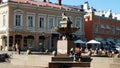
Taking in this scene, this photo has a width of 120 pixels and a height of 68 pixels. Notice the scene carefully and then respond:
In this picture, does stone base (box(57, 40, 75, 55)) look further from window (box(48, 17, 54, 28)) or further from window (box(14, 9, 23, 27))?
window (box(48, 17, 54, 28))

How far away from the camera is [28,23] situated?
2173 inches

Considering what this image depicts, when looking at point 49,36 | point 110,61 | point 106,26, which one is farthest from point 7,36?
point 110,61

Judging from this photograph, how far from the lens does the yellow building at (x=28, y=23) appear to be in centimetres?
5262

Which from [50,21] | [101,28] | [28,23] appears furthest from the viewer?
[101,28]

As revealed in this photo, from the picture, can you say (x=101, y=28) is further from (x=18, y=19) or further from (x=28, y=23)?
(x=18, y=19)

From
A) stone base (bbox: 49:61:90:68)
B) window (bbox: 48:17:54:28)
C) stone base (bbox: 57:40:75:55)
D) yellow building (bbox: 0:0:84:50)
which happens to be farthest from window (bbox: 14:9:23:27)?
stone base (bbox: 49:61:90:68)

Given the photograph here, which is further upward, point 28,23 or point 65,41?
point 28,23

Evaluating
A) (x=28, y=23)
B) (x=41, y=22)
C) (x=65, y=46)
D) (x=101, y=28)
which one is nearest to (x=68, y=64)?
(x=65, y=46)

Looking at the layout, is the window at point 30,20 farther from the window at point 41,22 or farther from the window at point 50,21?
the window at point 50,21

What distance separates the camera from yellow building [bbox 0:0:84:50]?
173 feet

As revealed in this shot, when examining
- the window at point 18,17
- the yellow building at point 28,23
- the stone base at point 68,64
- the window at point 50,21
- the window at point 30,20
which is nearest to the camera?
the stone base at point 68,64

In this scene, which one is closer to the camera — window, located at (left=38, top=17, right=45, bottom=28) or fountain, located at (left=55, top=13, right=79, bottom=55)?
fountain, located at (left=55, top=13, right=79, bottom=55)

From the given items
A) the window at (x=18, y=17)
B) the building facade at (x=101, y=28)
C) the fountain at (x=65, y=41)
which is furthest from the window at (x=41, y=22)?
the fountain at (x=65, y=41)

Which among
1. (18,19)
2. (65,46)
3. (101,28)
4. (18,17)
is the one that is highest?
(18,17)
